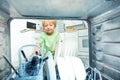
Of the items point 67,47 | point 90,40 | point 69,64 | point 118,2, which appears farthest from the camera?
point 67,47

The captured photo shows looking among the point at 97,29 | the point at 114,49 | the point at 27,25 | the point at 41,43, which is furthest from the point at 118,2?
the point at 27,25

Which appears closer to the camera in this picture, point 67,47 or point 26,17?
point 26,17

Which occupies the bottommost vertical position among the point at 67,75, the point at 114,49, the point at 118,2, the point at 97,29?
the point at 67,75

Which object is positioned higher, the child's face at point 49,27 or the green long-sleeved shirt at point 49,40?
the child's face at point 49,27

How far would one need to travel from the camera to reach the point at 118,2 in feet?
2.77

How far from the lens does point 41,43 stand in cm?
191

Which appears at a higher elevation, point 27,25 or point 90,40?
point 27,25

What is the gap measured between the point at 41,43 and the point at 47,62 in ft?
2.93

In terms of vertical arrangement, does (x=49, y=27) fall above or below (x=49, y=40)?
above

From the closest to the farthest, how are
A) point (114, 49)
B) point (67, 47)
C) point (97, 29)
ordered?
1. point (114, 49)
2. point (97, 29)
3. point (67, 47)

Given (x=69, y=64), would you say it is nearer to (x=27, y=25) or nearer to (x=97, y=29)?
(x=97, y=29)

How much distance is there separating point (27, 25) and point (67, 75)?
147 centimetres

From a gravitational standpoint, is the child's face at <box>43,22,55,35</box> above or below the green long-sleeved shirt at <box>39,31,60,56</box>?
above

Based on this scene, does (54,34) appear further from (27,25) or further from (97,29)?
(97,29)
